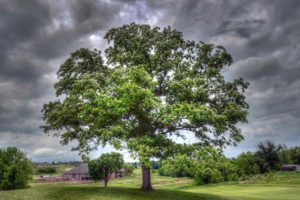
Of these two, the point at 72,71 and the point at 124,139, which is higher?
the point at 72,71

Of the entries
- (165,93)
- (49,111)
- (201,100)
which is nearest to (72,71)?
(49,111)

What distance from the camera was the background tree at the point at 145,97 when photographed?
2834 cm

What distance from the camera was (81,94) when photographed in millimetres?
30109

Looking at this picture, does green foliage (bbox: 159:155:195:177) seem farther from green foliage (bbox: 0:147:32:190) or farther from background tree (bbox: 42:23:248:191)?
green foliage (bbox: 0:147:32:190)

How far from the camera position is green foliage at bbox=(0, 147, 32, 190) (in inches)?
2879

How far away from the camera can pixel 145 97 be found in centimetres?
2845

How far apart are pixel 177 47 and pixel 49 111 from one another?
15664mm

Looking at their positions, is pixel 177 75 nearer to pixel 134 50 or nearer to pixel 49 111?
pixel 134 50

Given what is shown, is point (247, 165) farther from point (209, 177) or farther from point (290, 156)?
point (290, 156)

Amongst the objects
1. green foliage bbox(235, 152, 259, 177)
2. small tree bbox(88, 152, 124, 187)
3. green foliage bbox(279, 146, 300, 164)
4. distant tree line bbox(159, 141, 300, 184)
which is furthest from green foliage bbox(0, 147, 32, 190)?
green foliage bbox(279, 146, 300, 164)

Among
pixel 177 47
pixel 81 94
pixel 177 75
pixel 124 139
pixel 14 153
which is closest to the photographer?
pixel 124 139

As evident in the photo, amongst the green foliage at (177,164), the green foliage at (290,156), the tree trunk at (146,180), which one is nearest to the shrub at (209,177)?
the green foliage at (290,156)

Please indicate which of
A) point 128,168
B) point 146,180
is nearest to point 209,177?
point 128,168

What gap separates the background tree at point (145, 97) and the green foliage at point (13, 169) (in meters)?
45.6
